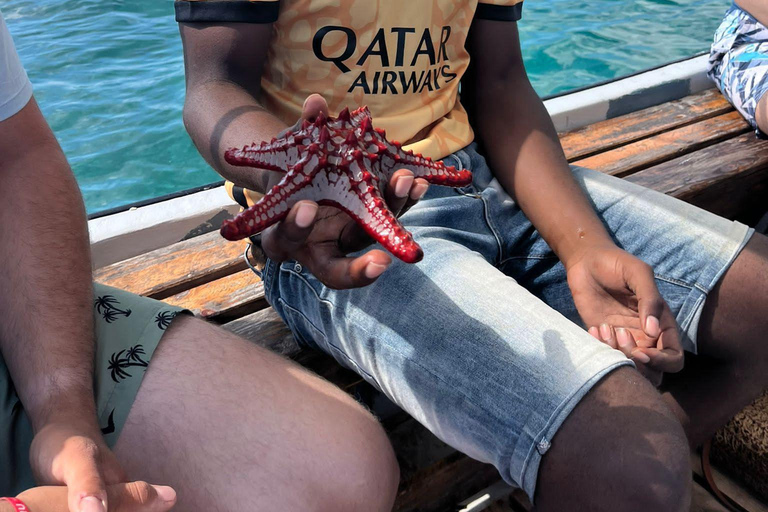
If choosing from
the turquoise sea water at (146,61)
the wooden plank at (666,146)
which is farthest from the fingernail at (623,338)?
the turquoise sea water at (146,61)

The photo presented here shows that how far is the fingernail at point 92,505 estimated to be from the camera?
0.96 meters

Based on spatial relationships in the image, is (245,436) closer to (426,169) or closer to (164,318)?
(164,318)

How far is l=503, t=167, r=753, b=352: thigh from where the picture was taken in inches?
73.2

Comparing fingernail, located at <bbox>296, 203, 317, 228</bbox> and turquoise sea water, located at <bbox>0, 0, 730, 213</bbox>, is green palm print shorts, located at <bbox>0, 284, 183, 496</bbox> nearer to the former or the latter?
fingernail, located at <bbox>296, 203, 317, 228</bbox>

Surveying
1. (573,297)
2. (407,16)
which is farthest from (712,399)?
(407,16)

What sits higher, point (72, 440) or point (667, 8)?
point (72, 440)

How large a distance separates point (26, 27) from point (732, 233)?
8649mm

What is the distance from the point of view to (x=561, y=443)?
131 centimetres

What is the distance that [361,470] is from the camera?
1459 mm

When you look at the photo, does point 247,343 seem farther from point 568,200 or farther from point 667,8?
point 667,8

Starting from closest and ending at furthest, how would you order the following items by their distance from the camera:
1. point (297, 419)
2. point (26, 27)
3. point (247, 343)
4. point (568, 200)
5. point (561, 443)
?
1. point (561, 443)
2. point (297, 419)
3. point (247, 343)
4. point (568, 200)
5. point (26, 27)

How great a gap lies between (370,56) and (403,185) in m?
0.73

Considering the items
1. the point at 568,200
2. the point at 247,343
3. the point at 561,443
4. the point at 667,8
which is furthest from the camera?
the point at 667,8

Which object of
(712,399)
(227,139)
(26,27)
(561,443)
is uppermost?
(227,139)
